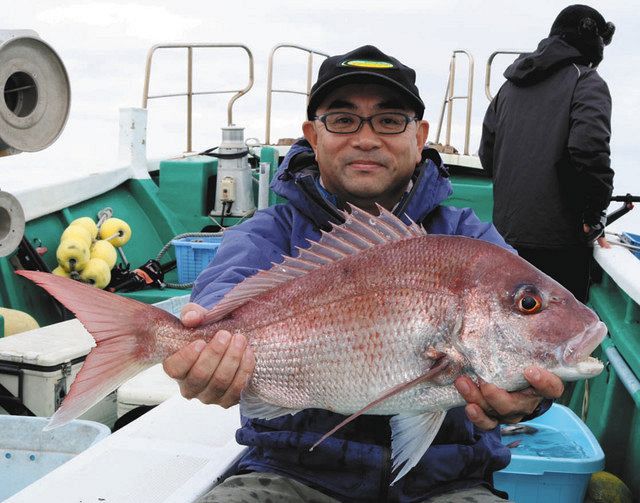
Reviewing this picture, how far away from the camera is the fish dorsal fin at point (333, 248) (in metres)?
1.82

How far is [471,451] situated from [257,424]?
64 centimetres

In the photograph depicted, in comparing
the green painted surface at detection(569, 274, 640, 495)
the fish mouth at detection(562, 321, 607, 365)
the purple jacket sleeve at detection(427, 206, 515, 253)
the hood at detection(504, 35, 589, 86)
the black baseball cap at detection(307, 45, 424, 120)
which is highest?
the hood at detection(504, 35, 589, 86)

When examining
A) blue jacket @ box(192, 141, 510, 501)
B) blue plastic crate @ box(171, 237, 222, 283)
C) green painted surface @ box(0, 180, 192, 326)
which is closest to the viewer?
blue jacket @ box(192, 141, 510, 501)

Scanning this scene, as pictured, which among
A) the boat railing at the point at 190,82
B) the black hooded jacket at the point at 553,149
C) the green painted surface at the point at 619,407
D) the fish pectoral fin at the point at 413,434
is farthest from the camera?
the boat railing at the point at 190,82

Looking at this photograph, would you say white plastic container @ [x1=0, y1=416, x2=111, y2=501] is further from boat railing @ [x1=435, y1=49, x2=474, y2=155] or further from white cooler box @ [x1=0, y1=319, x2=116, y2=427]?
boat railing @ [x1=435, y1=49, x2=474, y2=155]

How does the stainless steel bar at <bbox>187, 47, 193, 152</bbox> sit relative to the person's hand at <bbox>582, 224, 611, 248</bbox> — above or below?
above

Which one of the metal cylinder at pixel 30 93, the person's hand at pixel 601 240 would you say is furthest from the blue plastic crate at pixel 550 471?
the metal cylinder at pixel 30 93

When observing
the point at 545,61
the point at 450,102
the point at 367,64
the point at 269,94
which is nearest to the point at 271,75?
the point at 269,94

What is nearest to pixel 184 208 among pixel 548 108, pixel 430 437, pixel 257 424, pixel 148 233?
pixel 148 233

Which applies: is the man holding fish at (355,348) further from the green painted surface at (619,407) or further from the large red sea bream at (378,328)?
the green painted surface at (619,407)

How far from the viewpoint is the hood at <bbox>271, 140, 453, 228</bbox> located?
2344mm

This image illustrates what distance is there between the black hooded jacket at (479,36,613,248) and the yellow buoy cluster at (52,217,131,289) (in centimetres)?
282

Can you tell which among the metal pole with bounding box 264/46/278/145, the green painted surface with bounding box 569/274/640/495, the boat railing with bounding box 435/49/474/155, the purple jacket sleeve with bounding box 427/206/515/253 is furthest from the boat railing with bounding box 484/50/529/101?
the purple jacket sleeve with bounding box 427/206/515/253

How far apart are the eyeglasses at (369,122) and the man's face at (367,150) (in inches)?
0.5
